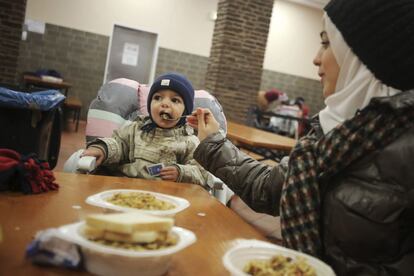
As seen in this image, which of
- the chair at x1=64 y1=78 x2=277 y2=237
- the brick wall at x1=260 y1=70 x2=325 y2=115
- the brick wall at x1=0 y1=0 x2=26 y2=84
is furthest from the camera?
the brick wall at x1=260 y1=70 x2=325 y2=115

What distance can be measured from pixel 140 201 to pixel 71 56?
31.0 feet

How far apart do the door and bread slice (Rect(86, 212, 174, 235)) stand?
9758 mm

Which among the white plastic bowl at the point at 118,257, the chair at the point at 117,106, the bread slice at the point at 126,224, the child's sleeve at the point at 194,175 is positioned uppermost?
the chair at the point at 117,106

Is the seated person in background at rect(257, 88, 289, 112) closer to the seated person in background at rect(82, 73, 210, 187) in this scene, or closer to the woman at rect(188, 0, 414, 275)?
the seated person in background at rect(82, 73, 210, 187)

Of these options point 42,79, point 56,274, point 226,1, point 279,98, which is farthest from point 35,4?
point 56,274

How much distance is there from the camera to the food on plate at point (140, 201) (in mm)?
1104

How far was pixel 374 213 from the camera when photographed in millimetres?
1062

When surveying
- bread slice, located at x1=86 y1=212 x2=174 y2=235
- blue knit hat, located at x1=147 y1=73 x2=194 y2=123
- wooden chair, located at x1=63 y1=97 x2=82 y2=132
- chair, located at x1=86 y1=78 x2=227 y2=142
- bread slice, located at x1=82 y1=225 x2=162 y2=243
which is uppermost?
blue knit hat, located at x1=147 y1=73 x2=194 y2=123

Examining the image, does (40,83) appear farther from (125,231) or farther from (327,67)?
(125,231)

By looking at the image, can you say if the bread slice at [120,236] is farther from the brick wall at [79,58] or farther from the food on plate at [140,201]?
the brick wall at [79,58]

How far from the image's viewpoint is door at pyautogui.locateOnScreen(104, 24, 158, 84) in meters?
10.2

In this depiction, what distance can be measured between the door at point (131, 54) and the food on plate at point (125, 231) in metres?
9.76

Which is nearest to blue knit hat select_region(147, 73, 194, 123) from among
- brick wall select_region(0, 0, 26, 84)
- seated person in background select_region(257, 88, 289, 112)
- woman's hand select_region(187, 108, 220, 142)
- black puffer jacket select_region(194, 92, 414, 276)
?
woman's hand select_region(187, 108, 220, 142)

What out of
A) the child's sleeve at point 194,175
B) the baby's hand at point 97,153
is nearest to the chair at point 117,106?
the baby's hand at point 97,153
